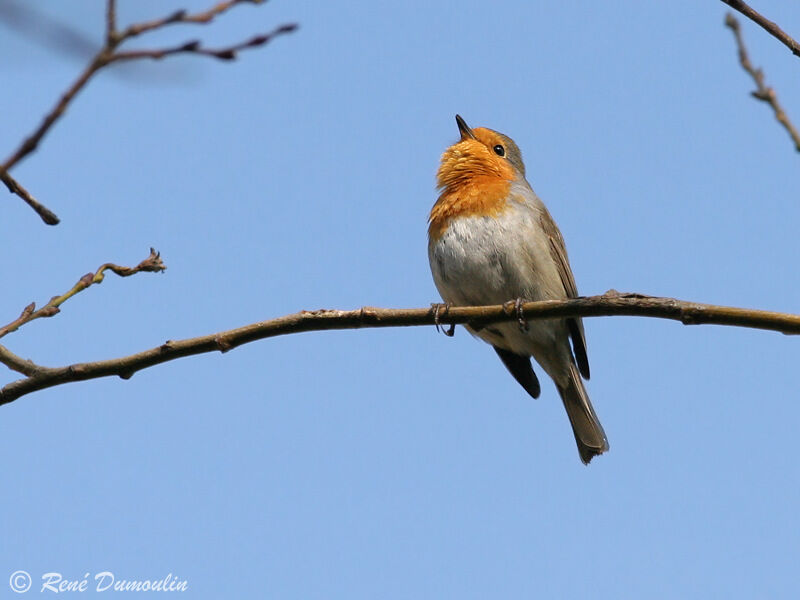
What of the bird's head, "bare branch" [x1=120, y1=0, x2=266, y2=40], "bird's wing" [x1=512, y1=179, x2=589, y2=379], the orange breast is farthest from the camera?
the bird's head

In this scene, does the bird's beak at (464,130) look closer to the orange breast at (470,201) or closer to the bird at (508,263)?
the bird at (508,263)

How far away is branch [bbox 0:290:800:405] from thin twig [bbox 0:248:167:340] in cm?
30

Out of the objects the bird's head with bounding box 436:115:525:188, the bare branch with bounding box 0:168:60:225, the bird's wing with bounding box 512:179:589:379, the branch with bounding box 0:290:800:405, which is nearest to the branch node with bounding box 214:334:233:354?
the branch with bounding box 0:290:800:405

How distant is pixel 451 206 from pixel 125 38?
6575mm

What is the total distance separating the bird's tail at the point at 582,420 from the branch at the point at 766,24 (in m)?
5.31

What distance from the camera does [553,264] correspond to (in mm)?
8453

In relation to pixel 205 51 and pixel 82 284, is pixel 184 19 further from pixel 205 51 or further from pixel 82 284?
pixel 82 284

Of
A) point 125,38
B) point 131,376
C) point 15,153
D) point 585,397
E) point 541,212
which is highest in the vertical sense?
point 541,212

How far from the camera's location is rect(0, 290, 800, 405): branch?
4.34 meters

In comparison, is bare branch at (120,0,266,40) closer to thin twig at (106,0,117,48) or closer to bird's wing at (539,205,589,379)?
thin twig at (106,0,117,48)

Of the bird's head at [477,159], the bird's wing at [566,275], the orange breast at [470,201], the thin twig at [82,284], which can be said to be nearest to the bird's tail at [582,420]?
the bird's wing at [566,275]

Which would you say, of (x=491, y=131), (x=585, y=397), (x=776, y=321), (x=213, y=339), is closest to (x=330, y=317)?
(x=213, y=339)

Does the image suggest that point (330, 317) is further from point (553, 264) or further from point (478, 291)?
point (553, 264)

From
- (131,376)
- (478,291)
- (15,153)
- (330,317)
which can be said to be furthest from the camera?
(478,291)
